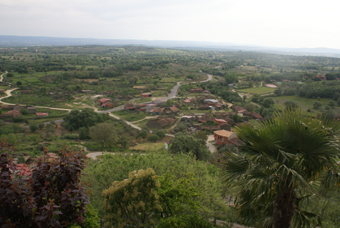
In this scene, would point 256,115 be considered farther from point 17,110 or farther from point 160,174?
point 17,110

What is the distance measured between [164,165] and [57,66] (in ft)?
350

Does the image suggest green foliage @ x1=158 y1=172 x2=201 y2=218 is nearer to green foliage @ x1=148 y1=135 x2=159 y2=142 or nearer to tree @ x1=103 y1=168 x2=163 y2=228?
tree @ x1=103 y1=168 x2=163 y2=228

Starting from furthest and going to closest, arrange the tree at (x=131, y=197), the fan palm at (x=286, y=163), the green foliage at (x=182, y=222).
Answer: the tree at (x=131, y=197)
the green foliage at (x=182, y=222)
the fan palm at (x=286, y=163)

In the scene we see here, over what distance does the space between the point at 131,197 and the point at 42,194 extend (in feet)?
9.34

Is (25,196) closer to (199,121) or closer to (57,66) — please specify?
(199,121)

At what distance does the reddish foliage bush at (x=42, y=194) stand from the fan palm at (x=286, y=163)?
12.2ft

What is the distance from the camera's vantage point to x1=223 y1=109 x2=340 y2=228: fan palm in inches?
185

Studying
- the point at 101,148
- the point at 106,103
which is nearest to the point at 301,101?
the point at 106,103

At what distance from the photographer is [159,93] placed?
69812mm

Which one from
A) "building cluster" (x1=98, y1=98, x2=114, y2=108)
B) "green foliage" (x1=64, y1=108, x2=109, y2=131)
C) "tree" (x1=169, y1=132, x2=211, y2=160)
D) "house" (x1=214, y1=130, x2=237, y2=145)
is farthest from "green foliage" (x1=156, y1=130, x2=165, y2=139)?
"building cluster" (x1=98, y1=98, x2=114, y2=108)

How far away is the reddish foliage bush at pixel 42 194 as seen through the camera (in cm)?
477

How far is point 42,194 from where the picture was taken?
5.27 m

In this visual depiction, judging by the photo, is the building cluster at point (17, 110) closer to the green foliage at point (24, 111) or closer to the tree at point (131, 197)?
the green foliage at point (24, 111)

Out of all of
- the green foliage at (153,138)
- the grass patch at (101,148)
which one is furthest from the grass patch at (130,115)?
the grass patch at (101,148)
